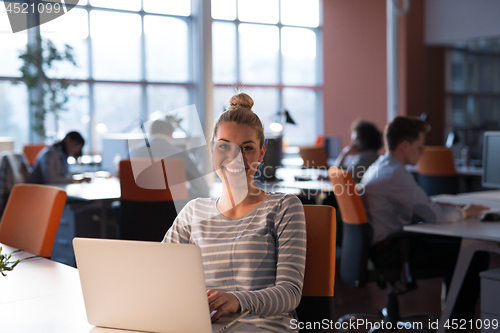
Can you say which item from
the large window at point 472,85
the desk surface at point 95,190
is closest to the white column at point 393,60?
the large window at point 472,85

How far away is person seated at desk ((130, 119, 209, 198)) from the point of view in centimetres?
345

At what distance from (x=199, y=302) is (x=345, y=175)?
5.64ft

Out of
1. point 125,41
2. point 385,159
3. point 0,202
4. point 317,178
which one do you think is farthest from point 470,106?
point 0,202

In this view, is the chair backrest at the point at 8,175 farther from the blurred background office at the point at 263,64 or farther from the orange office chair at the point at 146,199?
the blurred background office at the point at 263,64

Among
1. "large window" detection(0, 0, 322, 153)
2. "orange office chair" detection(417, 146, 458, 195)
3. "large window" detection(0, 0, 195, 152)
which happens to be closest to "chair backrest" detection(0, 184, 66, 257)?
"orange office chair" detection(417, 146, 458, 195)

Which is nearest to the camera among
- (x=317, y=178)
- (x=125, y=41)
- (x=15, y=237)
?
(x=15, y=237)

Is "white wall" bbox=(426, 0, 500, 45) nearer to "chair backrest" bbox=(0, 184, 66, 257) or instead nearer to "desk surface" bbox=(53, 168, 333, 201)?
"desk surface" bbox=(53, 168, 333, 201)

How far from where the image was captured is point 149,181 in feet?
11.3

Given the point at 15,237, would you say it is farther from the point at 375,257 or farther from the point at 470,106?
the point at 470,106

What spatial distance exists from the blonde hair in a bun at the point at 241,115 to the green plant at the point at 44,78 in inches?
241

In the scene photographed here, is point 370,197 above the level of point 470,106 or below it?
below

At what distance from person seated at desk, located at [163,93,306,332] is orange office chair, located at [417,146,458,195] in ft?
13.0

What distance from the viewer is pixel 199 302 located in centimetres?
96

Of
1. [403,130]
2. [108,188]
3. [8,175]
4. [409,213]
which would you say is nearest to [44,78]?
[8,175]
